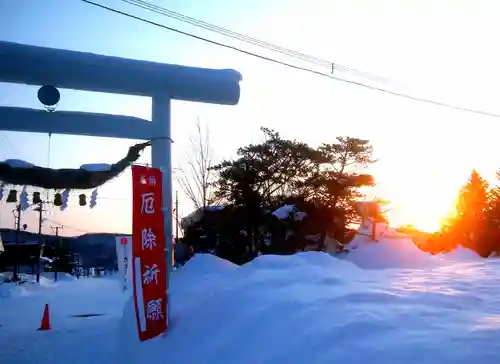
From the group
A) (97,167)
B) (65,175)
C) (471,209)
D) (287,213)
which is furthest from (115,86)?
(471,209)

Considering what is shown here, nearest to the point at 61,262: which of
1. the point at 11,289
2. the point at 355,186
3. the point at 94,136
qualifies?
the point at 11,289

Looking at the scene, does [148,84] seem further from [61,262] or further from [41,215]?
[61,262]

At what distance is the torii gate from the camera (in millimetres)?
7352

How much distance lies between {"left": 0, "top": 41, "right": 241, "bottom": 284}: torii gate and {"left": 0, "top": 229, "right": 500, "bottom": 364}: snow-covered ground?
182cm

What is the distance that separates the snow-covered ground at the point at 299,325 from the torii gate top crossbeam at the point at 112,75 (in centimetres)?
325

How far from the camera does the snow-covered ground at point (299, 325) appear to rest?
10.5 feet

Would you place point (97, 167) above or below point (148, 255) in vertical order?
above

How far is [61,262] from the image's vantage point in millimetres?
44188

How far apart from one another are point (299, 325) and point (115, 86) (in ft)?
17.9

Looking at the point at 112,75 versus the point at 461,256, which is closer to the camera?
the point at 112,75

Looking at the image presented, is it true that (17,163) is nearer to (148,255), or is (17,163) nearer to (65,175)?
(65,175)

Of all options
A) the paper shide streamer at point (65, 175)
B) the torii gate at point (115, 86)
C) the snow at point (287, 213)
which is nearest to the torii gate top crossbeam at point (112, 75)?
the torii gate at point (115, 86)

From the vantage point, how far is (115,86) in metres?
7.84

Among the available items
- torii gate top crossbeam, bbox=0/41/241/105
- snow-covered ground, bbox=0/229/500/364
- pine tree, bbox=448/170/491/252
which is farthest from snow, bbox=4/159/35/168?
pine tree, bbox=448/170/491/252
